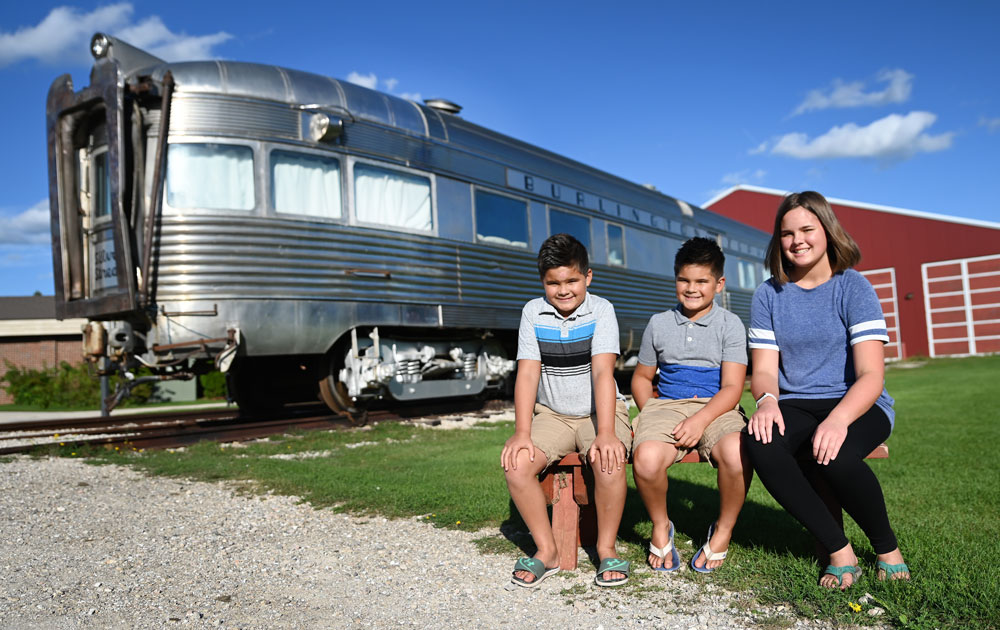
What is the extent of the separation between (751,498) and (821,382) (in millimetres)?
1464

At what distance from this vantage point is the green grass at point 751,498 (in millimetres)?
2576

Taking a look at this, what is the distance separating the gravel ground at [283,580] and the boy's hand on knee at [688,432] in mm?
530

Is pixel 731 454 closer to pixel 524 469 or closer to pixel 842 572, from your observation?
pixel 842 572

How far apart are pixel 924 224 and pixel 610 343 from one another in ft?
100

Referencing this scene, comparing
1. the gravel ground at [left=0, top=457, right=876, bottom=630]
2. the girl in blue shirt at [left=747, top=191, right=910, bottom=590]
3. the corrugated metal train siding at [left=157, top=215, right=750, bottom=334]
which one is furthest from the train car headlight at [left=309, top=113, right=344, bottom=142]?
the girl in blue shirt at [left=747, top=191, right=910, bottom=590]

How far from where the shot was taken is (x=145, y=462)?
20.6ft

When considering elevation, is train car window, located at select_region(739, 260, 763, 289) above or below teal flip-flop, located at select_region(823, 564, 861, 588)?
above

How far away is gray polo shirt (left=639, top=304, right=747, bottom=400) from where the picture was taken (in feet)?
10.9

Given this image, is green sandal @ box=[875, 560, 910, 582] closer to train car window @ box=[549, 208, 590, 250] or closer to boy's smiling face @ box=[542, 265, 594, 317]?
boy's smiling face @ box=[542, 265, 594, 317]

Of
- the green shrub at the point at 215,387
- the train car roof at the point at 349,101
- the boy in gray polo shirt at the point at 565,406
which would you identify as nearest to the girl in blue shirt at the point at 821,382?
the boy in gray polo shirt at the point at 565,406

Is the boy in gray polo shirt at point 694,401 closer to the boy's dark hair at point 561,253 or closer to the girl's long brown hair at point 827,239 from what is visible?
the girl's long brown hair at point 827,239

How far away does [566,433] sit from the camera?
325 cm

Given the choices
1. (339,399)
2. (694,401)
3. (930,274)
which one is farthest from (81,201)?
(930,274)

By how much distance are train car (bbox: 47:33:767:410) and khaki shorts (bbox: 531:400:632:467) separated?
438 centimetres
